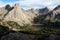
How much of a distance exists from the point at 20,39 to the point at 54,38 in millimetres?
8385

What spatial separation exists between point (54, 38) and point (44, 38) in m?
2.47

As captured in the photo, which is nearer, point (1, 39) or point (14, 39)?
point (14, 39)

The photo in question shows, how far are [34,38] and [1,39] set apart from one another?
29.7 feet

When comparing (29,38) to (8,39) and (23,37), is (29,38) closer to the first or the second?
(23,37)

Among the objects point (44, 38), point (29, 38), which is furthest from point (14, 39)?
point (44, 38)

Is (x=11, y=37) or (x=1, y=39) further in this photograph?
(x=1, y=39)

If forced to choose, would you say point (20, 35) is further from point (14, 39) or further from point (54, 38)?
point (54, 38)

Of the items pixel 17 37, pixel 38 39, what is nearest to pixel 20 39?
pixel 17 37

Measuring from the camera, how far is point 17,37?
4631 cm

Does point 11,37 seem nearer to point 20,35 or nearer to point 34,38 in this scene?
point 20,35

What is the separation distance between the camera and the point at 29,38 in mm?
47312

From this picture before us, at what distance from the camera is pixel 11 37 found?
46750 millimetres

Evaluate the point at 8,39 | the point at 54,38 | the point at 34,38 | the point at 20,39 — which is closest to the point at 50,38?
the point at 54,38

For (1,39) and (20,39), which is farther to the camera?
(1,39)
